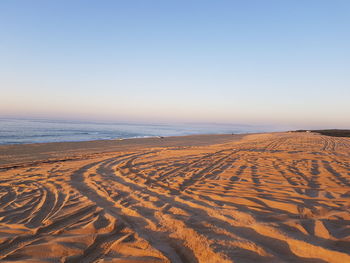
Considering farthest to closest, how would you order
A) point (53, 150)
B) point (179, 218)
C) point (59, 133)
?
point (59, 133)
point (53, 150)
point (179, 218)

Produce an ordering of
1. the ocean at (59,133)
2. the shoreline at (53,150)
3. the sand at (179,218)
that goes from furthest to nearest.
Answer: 1. the ocean at (59,133)
2. the shoreline at (53,150)
3. the sand at (179,218)

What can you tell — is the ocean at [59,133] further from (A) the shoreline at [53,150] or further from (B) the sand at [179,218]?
(B) the sand at [179,218]

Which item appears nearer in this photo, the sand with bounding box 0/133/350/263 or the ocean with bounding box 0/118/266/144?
the sand with bounding box 0/133/350/263

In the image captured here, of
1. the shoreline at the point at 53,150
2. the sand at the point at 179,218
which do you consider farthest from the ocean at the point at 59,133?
the sand at the point at 179,218

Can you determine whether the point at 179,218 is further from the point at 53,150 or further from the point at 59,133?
the point at 59,133

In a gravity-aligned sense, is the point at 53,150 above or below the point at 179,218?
below

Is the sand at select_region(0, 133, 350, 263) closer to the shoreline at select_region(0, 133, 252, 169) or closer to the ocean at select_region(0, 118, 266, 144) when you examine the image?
the shoreline at select_region(0, 133, 252, 169)

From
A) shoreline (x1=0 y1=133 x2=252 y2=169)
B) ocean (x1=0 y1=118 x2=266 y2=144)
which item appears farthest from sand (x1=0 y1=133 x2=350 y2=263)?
ocean (x1=0 y1=118 x2=266 y2=144)

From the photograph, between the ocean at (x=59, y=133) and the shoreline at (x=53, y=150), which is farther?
the ocean at (x=59, y=133)

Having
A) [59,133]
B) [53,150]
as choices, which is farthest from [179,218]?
[59,133]

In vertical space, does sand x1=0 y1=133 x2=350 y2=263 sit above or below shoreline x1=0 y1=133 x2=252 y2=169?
above

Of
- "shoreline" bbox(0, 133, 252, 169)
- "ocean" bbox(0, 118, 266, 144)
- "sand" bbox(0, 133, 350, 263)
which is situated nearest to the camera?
"sand" bbox(0, 133, 350, 263)

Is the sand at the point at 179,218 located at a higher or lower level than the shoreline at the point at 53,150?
higher

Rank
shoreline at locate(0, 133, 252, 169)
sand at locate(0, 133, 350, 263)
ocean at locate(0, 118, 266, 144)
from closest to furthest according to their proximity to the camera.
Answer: sand at locate(0, 133, 350, 263)
shoreline at locate(0, 133, 252, 169)
ocean at locate(0, 118, 266, 144)
